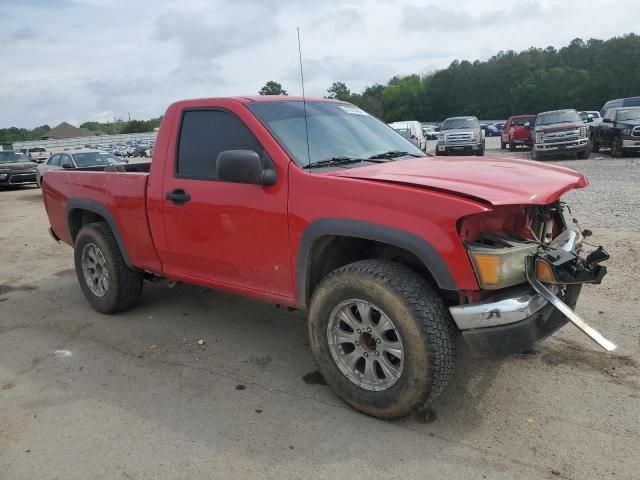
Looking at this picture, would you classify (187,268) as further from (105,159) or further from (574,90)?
(574,90)

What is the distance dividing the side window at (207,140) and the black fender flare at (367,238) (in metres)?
0.82

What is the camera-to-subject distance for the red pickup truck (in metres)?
2.79

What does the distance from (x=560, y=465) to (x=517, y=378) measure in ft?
2.98

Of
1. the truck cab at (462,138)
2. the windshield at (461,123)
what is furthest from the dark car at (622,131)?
the windshield at (461,123)

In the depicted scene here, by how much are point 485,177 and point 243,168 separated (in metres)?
1.47

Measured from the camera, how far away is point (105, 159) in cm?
1561

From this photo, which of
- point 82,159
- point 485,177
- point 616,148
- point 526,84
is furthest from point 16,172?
point 526,84

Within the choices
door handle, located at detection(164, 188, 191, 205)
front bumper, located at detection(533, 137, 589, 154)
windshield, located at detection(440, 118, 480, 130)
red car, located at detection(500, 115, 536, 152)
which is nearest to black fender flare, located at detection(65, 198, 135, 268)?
door handle, located at detection(164, 188, 191, 205)

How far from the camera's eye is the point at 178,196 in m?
4.02

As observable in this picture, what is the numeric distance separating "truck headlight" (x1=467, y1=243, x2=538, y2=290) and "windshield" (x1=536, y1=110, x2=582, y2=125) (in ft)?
59.9

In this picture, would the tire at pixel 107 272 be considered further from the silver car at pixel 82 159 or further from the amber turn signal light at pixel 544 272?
the silver car at pixel 82 159

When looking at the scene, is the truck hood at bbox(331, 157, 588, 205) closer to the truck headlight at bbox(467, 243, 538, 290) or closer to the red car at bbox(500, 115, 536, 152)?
the truck headlight at bbox(467, 243, 538, 290)

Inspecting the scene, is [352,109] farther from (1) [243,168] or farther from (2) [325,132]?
(1) [243,168]

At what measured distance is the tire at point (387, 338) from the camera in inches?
112
